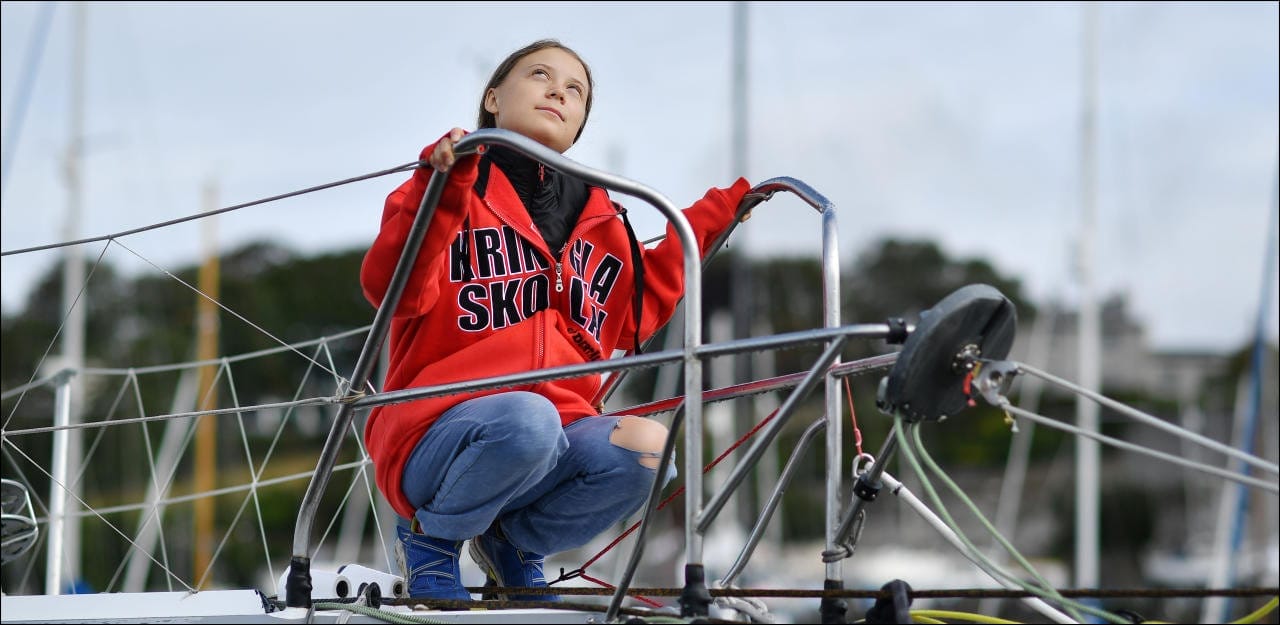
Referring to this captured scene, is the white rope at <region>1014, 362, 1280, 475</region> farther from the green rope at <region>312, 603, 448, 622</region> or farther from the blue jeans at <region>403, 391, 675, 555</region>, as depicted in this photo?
the green rope at <region>312, 603, 448, 622</region>

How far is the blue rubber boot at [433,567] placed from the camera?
2750 millimetres

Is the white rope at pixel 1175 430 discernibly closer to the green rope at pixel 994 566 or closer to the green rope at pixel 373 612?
the green rope at pixel 994 566

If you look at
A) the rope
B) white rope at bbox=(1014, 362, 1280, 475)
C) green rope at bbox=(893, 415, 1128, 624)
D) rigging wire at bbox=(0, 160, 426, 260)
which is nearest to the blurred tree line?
rigging wire at bbox=(0, 160, 426, 260)

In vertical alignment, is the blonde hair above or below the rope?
above

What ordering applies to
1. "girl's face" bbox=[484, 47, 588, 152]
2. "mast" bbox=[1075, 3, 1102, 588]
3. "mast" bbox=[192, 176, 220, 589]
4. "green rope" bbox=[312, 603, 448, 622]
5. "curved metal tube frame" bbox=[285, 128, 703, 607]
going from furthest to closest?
"mast" bbox=[192, 176, 220, 589], "mast" bbox=[1075, 3, 1102, 588], "girl's face" bbox=[484, 47, 588, 152], "green rope" bbox=[312, 603, 448, 622], "curved metal tube frame" bbox=[285, 128, 703, 607]

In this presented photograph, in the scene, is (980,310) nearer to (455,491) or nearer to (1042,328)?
(455,491)

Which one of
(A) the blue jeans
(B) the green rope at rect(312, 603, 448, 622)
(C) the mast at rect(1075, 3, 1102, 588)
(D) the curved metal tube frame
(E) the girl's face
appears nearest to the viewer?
(D) the curved metal tube frame

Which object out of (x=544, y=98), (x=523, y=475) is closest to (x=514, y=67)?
(x=544, y=98)

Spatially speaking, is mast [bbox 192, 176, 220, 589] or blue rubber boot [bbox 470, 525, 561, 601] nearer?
blue rubber boot [bbox 470, 525, 561, 601]

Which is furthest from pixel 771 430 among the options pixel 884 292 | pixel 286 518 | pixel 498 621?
pixel 884 292

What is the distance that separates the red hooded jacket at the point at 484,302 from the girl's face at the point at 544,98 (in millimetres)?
136

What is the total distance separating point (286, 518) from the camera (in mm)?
30938

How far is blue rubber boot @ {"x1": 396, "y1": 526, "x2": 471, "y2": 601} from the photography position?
9.02ft

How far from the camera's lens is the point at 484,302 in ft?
8.85
